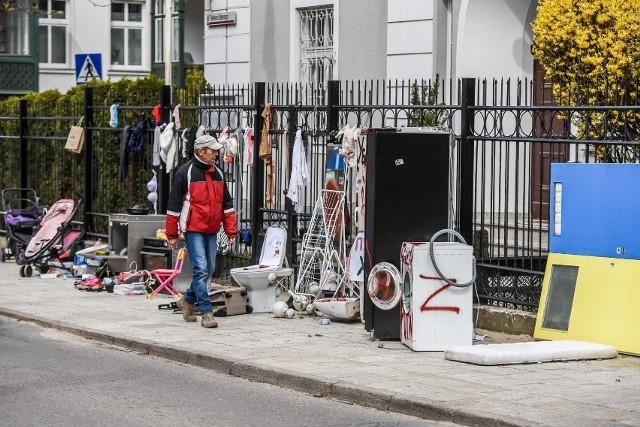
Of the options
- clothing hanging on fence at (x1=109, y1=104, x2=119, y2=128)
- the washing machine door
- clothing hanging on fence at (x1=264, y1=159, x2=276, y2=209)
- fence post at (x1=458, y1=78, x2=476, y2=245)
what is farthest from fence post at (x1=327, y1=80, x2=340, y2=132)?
clothing hanging on fence at (x1=109, y1=104, x2=119, y2=128)

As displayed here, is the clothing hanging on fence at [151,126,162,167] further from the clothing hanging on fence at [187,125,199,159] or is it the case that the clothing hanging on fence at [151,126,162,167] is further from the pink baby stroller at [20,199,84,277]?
the pink baby stroller at [20,199,84,277]

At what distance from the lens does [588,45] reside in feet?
44.6

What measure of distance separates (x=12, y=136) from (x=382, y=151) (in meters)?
12.6

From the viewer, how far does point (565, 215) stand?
12.0 meters

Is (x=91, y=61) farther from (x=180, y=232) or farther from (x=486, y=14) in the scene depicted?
(x=180, y=232)

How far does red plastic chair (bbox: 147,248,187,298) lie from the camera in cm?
1588

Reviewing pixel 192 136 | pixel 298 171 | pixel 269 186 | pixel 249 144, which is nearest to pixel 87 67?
pixel 192 136

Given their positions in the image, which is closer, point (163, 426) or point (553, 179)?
point (163, 426)

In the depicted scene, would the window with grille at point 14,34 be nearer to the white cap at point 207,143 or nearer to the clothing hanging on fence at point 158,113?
the clothing hanging on fence at point 158,113

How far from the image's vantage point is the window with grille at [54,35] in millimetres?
42375

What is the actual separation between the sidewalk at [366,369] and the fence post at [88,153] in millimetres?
5389

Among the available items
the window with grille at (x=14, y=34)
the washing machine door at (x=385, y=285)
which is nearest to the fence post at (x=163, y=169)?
the washing machine door at (x=385, y=285)

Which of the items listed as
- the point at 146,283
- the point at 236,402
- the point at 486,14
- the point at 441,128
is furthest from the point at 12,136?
the point at 236,402

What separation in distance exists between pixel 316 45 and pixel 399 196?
9.42 m
